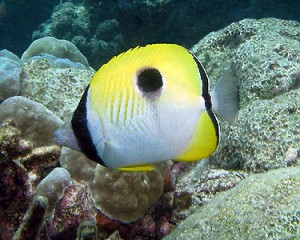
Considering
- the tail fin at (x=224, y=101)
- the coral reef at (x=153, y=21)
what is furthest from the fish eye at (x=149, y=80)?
the coral reef at (x=153, y=21)

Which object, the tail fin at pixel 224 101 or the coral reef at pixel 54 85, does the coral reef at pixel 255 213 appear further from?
the coral reef at pixel 54 85

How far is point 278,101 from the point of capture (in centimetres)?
387

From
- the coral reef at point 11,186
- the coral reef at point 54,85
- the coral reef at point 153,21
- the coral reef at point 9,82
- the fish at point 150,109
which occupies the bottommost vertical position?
the coral reef at point 153,21

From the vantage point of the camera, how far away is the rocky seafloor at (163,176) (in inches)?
81.9

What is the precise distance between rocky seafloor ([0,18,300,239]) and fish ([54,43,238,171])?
455mm

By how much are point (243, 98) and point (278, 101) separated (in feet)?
1.91

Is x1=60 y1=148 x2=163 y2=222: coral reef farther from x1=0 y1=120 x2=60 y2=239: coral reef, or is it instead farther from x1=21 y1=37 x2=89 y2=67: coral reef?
x1=21 y1=37 x2=89 y2=67: coral reef

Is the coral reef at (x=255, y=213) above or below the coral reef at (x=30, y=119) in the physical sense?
above

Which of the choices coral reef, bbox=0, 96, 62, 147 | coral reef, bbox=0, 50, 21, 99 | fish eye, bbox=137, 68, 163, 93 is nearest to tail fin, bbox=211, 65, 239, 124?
fish eye, bbox=137, 68, 163, 93

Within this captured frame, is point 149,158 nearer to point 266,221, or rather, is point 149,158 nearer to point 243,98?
point 266,221

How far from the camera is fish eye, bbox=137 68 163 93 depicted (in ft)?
4.53

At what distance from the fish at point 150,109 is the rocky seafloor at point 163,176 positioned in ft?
1.49

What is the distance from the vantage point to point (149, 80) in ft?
4.57

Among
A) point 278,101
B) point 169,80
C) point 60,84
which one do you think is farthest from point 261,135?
point 60,84
